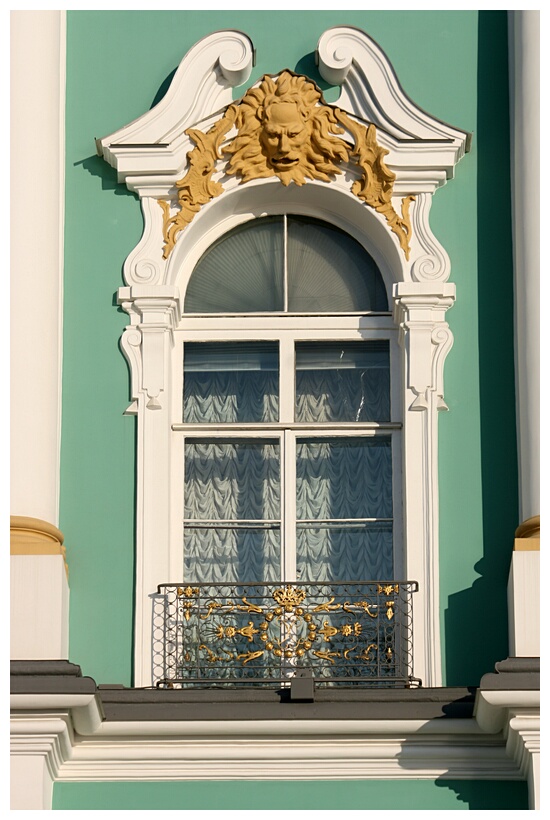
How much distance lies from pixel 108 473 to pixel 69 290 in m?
1.12

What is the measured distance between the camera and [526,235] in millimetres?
12094

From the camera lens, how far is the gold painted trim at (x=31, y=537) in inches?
444

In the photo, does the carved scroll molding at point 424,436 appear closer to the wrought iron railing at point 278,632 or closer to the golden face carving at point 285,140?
the wrought iron railing at point 278,632

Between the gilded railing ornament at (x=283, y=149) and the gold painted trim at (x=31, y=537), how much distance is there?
206 centimetres

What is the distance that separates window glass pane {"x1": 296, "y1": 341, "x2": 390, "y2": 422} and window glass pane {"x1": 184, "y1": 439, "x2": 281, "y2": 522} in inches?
13.1

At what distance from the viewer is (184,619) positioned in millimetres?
11633

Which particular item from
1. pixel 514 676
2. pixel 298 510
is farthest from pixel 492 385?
pixel 514 676

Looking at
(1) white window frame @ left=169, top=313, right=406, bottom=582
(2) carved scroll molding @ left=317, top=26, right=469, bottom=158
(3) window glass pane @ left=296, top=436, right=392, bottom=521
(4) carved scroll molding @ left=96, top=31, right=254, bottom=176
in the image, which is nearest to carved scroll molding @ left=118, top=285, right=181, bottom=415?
(1) white window frame @ left=169, top=313, right=406, bottom=582

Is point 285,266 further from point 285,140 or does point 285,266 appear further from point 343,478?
point 343,478

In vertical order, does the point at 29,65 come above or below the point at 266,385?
above

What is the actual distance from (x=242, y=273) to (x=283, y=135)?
0.82 m

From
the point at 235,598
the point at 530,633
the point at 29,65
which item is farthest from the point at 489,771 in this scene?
the point at 29,65
